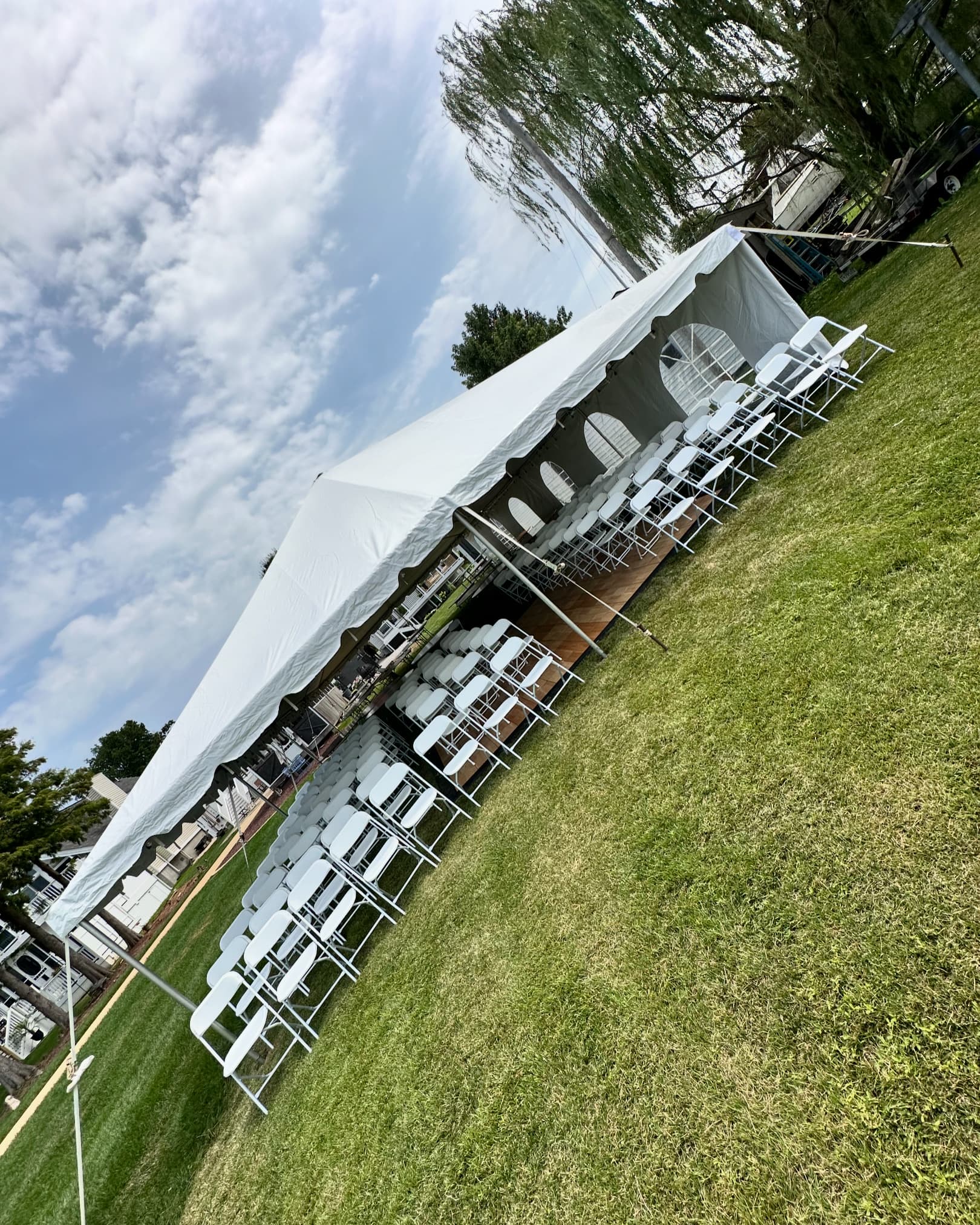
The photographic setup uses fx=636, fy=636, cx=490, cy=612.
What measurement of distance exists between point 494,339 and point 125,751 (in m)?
47.6

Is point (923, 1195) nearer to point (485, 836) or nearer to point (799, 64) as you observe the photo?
point (485, 836)

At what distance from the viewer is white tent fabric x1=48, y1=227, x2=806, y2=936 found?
5.16 m

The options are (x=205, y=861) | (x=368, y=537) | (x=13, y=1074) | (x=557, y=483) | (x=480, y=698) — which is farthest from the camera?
(x=205, y=861)

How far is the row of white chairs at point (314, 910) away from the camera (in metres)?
5.29

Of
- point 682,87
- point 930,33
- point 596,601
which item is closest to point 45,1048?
point 596,601

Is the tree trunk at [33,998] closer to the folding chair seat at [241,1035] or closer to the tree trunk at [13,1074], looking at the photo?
the tree trunk at [13,1074]

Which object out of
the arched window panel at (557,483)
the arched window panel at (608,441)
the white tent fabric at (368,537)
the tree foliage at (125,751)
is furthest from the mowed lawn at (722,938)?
Answer: the tree foliage at (125,751)

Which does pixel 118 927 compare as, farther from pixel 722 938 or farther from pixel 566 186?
pixel 566 186

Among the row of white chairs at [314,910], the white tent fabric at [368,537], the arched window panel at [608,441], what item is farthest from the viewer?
the arched window panel at [608,441]

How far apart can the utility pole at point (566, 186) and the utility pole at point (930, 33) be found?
18.1 feet

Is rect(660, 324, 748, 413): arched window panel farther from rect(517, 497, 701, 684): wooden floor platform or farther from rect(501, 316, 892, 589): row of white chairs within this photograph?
rect(517, 497, 701, 684): wooden floor platform

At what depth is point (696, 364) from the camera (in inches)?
398

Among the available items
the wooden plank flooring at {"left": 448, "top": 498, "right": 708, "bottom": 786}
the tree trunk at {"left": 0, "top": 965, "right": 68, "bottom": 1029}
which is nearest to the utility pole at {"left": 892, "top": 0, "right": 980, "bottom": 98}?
the wooden plank flooring at {"left": 448, "top": 498, "right": 708, "bottom": 786}

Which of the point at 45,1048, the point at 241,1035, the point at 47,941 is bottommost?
the point at 241,1035
